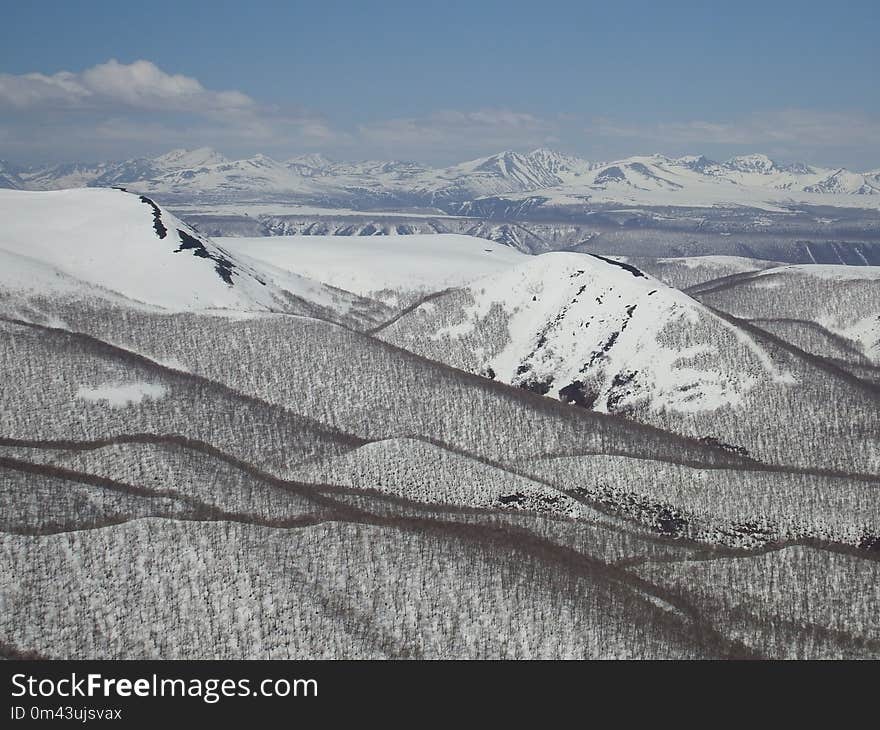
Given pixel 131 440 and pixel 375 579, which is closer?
pixel 375 579

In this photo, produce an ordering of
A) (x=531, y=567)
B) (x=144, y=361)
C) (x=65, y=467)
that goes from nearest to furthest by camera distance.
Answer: (x=531, y=567)
(x=65, y=467)
(x=144, y=361)

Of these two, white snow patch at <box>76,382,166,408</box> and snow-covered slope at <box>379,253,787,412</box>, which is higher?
snow-covered slope at <box>379,253,787,412</box>

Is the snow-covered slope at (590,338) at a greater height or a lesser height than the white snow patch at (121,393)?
→ greater

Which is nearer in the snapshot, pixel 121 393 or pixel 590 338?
pixel 121 393

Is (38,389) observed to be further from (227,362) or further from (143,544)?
(143,544)

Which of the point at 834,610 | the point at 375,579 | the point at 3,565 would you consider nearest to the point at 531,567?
the point at 375,579

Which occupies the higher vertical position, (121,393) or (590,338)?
(590,338)

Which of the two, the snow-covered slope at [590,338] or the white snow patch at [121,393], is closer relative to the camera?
the white snow patch at [121,393]

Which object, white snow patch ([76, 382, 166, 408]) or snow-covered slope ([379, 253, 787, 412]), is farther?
snow-covered slope ([379, 253, 787, 412])
